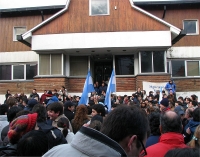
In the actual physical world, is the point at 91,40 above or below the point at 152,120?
above

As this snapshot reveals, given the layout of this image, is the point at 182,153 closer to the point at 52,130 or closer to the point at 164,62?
the point at 52,130

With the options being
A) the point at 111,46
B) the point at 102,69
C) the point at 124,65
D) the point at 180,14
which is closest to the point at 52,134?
the point at 111,46

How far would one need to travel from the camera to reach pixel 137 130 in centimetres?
187

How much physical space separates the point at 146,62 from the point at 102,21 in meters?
4.16

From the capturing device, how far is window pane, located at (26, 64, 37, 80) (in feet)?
67.4

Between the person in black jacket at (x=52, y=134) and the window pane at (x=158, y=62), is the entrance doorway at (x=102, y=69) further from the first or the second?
the person in black jacket at (x=52, y=134)

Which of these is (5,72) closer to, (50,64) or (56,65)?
(50,64)

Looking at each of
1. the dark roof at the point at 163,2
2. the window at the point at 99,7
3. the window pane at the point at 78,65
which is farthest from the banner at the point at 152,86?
the dark roof at the point at 163,2

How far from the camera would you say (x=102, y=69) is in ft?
67.2

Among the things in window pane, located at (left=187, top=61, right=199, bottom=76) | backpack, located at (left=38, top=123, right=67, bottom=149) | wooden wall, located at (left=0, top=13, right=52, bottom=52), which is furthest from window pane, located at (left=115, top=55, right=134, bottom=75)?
backpack, located at (left=38, top=123, right=67, bottom=149)

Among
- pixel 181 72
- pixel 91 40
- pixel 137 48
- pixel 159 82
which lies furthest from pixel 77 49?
pixel 181 72

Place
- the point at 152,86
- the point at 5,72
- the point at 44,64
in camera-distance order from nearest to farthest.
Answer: the point at 152,86, the point at 44,64, the point at 5,72

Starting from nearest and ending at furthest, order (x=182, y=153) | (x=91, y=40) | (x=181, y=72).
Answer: (x=182, y=153)
(x=91, y=40)
(x=181, y=72)

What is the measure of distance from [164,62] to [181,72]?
2.89 meters
